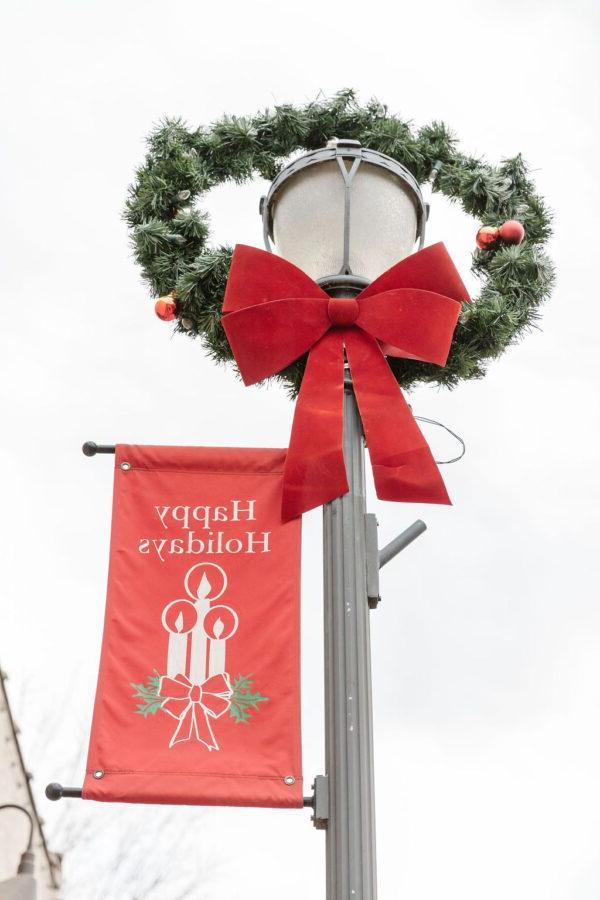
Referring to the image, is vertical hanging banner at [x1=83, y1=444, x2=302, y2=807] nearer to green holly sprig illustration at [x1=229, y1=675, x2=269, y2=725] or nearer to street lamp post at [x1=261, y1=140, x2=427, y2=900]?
green holly sprig illustration at [x1=229, y1=675, x2=269, y2=725]

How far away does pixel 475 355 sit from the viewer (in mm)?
4180

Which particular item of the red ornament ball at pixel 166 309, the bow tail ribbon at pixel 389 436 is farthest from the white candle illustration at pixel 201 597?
the red ornament ball at pixel 166 309

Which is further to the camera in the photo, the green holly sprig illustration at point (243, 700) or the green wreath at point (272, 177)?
the green wreath at point (272, 177)

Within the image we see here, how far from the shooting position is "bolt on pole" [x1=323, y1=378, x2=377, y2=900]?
281 centimetres

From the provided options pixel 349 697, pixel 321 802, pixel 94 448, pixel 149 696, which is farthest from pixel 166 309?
pixel 321 802

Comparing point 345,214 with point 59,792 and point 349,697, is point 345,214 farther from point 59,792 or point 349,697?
point 59,792

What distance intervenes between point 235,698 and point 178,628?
1.03ft

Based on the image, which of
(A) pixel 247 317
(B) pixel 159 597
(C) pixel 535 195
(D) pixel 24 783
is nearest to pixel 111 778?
(B) pixel 159 597

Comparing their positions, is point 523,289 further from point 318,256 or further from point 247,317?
point 247,317

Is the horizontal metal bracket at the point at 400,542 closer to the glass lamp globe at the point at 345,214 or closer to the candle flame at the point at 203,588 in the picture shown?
the candle flame at the point at 203,588

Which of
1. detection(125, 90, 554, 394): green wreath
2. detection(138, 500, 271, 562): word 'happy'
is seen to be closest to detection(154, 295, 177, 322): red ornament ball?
detection(125, 90, 554, 394): green wreath

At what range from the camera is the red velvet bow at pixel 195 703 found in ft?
10.2

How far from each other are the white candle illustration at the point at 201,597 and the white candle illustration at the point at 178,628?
0.02m

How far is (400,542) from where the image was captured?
3.54 metres
